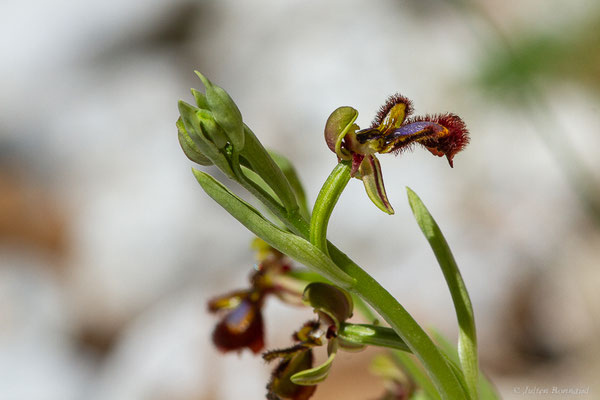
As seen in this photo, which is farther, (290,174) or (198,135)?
(290,174)

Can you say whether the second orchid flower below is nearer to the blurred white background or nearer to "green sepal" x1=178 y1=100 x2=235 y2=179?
"green sepal" x1=178 y1=100 x2=235 y2=179

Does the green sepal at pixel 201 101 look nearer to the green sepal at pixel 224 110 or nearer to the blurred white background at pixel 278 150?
the green sepal at pixel 224 110

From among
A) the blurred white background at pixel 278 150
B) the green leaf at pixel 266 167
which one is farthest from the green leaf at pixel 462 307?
the blurred white background at pixel 278 150

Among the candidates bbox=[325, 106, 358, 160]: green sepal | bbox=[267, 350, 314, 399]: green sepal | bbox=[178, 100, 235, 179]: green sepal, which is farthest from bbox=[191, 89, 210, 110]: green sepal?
bbox=[267, 350, 314, 399]: green sepal

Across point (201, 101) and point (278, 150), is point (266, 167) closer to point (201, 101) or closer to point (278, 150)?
point (201, 101)

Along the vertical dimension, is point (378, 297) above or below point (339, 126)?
below

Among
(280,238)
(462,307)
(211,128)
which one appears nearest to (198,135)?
(211,128)
